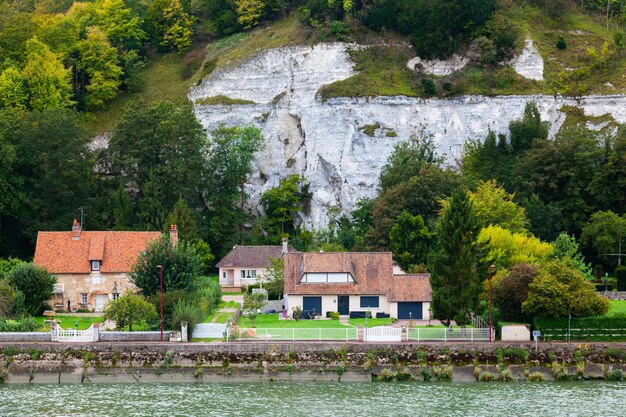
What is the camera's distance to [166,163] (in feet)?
309

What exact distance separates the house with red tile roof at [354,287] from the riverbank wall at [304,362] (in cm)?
1121

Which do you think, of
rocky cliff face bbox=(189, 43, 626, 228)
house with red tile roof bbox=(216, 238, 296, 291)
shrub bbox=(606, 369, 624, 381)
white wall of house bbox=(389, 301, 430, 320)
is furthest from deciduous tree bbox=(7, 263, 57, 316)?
shrub bbox=(606, 369, 624, 381)

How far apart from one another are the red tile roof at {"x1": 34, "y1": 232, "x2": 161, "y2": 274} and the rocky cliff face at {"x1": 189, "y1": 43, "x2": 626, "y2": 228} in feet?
68.7

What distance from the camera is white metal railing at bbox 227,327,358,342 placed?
202ft

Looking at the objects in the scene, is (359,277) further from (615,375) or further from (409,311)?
(615,375)

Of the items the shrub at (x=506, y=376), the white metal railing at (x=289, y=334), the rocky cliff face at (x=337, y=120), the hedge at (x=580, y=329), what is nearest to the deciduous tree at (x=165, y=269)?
the white metal railing at (x=289, y=334)

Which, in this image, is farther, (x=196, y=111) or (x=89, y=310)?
(x=196, y=111)

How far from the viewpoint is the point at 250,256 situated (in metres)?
88.2

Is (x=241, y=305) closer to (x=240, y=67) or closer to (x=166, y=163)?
(x=166, y=163)

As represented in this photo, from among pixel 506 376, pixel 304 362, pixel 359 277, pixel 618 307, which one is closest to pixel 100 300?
pixel 359 277

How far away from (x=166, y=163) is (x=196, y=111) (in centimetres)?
→ 796

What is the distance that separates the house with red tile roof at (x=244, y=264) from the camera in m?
87.2

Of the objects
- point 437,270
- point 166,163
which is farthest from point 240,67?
point 437,270

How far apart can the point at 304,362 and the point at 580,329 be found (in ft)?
42.2
